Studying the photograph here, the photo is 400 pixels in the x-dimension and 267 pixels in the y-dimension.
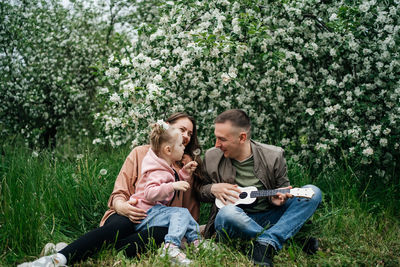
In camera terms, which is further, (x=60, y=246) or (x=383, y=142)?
(x=383, y=142)

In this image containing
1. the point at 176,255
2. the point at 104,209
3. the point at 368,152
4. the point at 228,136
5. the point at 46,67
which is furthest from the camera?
the point at 46,67

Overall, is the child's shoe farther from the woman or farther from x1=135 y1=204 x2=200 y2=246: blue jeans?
the woman

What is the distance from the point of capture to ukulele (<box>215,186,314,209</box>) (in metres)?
3.14

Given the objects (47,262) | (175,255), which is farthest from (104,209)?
(175,255)

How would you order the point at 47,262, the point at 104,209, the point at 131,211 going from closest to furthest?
the point at 47,262 < the point at 131,211 < the point at 104,209

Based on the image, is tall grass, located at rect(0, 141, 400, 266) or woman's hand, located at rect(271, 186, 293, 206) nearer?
tall grass, located at rect(0, 141, 400, 266)

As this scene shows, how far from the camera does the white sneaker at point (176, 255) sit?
2883 millimetres

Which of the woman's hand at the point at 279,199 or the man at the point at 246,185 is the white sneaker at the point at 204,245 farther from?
the woman's hand at the point at 279,199

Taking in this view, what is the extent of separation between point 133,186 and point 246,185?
0.96 meters

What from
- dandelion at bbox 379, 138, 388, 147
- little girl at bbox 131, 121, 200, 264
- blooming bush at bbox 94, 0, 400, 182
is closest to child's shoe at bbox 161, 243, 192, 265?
little girl at bbox 131, 121, 200, 264

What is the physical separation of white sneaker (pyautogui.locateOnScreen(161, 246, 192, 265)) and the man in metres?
0.43

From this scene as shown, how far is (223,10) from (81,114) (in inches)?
158

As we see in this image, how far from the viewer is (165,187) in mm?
3186

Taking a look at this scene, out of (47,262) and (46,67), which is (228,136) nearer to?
(47,262)
